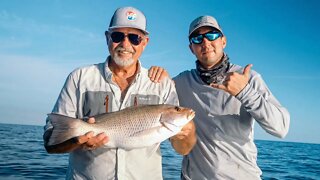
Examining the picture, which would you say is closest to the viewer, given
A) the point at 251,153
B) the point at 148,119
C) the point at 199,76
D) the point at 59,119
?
the point at 59,119

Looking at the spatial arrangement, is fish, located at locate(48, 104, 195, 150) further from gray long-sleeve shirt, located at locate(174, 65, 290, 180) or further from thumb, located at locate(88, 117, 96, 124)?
gray long-sleeve shirt, located at locate(174, 65, 290, 180)

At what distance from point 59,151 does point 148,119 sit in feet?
3.71

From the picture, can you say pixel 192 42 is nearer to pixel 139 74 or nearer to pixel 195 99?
pixel 195 99

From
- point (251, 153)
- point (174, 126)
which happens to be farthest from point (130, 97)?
point (251, 153)

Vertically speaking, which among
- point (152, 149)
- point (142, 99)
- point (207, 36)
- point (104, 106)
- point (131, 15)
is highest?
point (131, 15)

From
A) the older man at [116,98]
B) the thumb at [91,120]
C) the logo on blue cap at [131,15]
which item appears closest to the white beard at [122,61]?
the older man at [116,98]

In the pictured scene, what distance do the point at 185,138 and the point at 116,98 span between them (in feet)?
3.44

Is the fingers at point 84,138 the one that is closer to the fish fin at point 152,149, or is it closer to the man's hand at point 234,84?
the fish fin at point 152,149

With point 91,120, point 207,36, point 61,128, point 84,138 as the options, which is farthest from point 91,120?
point 207,36

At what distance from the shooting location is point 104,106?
4215mm

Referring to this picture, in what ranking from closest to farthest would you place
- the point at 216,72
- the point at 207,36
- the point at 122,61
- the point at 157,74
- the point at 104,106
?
the point at 104,106 < the point at 122,61 < the point at 157,74 < the point at 216,72 < the point at 207,36

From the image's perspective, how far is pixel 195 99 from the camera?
5.34 meters

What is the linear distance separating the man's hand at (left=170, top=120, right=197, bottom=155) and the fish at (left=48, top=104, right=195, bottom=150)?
0.09m

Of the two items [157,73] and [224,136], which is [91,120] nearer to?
[157,73]
